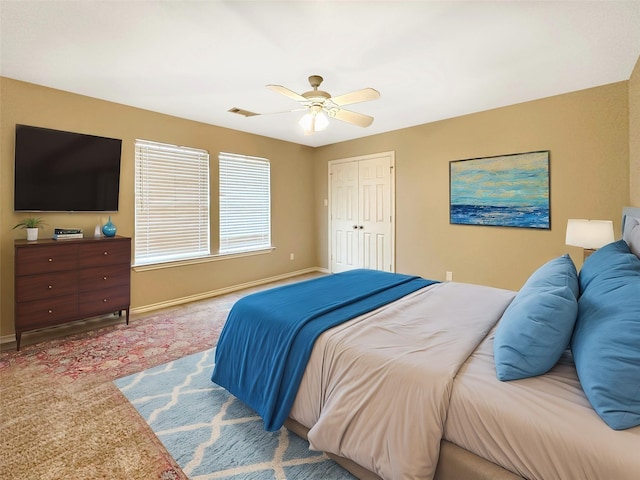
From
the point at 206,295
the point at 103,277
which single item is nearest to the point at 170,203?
the point at 103,277

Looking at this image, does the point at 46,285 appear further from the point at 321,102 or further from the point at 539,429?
the point at 539,429

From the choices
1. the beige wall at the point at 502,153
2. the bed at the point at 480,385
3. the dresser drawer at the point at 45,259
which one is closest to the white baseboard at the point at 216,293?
the dresser drawer at the point at 45,259

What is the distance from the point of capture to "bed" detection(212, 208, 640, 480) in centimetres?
99

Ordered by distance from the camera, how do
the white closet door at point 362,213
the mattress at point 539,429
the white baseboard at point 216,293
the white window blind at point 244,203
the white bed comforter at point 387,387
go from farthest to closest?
the white closet door at point 362,213
the white window blind at point 244,203
the white baseboard at point 216,293
the white bed comforter at point 387,387
the mattress at point 539,429

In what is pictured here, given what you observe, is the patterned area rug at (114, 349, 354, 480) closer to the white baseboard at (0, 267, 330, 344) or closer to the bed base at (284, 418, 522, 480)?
the bed base at (284, 418, 522, 480)

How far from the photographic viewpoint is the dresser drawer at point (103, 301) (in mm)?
3236

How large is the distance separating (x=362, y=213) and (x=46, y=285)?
4.42 meters

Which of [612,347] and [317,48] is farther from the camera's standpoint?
[317,48]

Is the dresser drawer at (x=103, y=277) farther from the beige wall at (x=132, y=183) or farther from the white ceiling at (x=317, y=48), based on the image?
the white ceiling at (x=317, y=48)

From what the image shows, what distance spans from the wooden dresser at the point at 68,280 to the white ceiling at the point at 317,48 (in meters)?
1.69

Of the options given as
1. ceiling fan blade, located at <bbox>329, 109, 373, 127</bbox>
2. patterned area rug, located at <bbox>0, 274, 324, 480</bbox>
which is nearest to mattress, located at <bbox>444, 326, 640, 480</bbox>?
patterned area rug, located at <bbox>0, 274, 324, 480</bbox>

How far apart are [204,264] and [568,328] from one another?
174 inches

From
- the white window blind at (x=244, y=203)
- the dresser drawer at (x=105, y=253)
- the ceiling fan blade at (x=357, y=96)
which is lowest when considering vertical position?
the dresser drawer at (x=105, y=253)

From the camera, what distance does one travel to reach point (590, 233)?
2.85 meters
